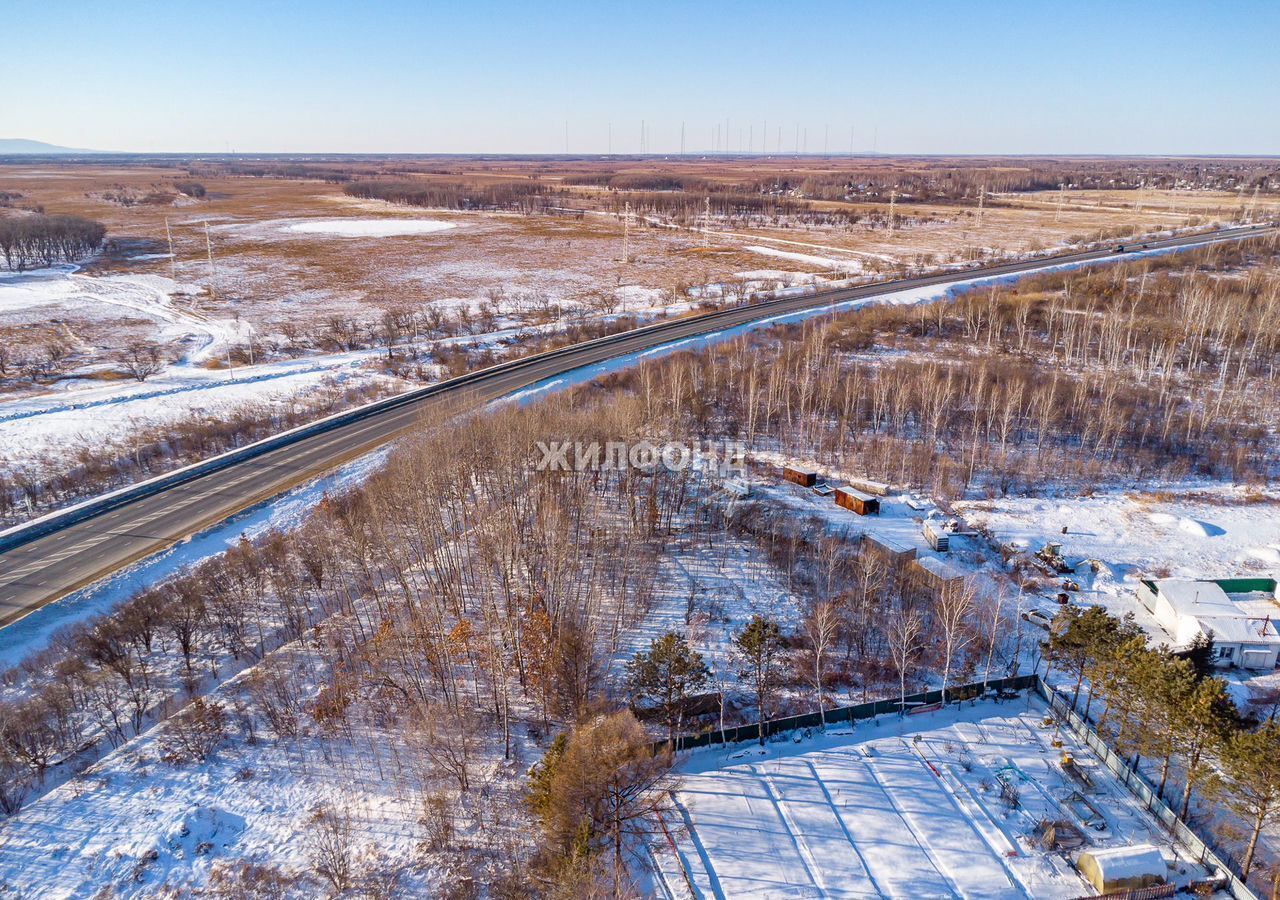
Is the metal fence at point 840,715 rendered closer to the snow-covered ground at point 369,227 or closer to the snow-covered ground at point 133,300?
the snow-covered ground at point 133,300

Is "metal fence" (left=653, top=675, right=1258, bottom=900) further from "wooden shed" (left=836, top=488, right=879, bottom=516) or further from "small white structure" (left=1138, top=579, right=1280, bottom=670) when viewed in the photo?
"wooden shed" (left=836, top=488, right=879, bottom=516)

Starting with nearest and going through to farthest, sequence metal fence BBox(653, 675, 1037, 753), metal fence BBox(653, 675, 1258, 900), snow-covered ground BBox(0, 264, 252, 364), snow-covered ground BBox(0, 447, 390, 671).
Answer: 1. metal fence BBox(653, 675, 1258, 900)
2. metal fence BBox(653, 675, 1037, 753)
3. snow-covered ground BBox(0, 447, 390, 671)
4. snow-covered ground BBox(0, 264, 252, 364)

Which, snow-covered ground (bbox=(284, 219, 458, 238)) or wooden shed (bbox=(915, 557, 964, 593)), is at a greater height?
snow-covered ground (bbox=(284, 219, 458, 238))

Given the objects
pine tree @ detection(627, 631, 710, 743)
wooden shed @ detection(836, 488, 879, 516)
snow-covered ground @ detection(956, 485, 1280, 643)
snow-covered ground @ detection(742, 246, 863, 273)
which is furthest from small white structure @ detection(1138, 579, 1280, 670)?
snow-covered ground @ detection(742, 246, 863, 273)

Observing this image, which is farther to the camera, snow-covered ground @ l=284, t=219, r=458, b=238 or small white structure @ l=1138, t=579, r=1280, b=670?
snow-covered ground @ l=284, t=219, r=458, b=238

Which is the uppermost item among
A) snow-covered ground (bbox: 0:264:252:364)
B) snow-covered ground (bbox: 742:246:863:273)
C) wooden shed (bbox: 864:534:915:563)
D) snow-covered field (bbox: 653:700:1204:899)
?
snow-covered ground (bbox: 742:246:863:273)

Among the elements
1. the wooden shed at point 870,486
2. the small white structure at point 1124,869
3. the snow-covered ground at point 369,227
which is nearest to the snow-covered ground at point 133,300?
the snow-covered ground at point 369,227

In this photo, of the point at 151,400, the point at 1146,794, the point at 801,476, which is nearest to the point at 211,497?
the point at 151,400
